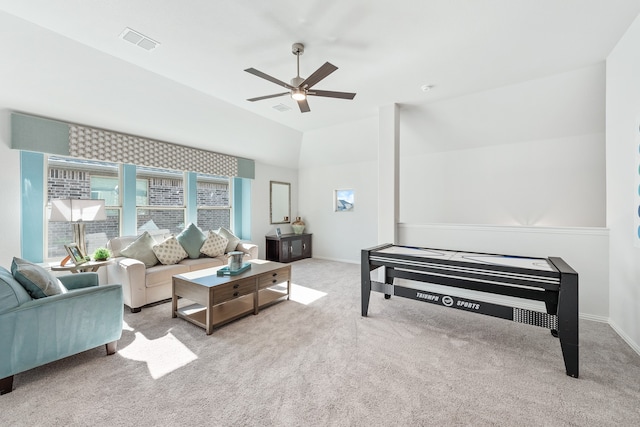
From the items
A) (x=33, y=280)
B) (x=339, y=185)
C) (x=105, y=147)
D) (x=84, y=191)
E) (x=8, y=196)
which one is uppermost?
(x=105, y=147)

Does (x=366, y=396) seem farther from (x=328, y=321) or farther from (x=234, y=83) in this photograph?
(x=234, y=83)

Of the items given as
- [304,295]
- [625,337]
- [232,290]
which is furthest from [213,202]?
[625,337]

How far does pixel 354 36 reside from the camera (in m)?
2.55

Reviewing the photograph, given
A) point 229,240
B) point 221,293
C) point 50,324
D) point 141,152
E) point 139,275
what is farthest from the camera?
point 229,240

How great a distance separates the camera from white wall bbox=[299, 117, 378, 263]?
18.9 ft

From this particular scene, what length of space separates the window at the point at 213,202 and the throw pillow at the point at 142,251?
147 cm

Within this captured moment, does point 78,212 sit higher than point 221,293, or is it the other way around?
point 78,212

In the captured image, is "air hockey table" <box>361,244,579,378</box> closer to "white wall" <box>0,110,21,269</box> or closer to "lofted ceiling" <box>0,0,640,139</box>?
"lofted ceiling" <box>0,0,640,139</box>

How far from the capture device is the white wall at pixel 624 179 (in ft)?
7.98

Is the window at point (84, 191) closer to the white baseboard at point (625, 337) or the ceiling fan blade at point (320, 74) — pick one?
the ceiling fan blade at point (320, 74)

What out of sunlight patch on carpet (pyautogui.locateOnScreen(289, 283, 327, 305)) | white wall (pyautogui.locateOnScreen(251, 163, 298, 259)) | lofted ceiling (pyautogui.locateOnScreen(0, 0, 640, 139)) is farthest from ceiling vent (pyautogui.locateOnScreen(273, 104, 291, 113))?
sunlight patch on carpet (pyautogui.locateOnScreen(289, 283, 327, 305))

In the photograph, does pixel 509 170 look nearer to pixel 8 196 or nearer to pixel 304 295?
pixel 304 295

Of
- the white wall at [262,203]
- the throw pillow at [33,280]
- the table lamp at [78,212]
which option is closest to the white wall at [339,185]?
the white wall at [262,203]

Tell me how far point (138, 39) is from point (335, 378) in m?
3.41
